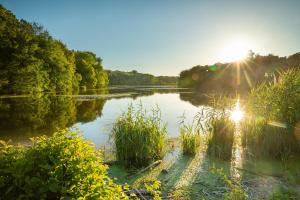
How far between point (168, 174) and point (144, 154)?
1.05m

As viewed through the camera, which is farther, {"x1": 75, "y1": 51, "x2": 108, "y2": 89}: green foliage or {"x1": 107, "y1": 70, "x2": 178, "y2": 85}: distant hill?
{"x1": 107, "y1": 70, "x2": 178, "y2": 85}: distant hill

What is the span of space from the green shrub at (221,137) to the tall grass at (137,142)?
5.33 ft

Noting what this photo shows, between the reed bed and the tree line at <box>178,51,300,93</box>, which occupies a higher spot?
the tree line at <box>178,51,300,93</box>

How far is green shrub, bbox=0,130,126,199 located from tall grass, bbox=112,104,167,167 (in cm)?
466

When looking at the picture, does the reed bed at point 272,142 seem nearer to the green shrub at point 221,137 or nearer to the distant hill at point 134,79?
the green shrub at point 221,137

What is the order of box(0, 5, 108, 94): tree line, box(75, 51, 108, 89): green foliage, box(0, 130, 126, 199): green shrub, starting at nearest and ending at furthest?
1. box(0, 130, 126, 199): green shrub
2. box(0, 5, 108, 94): tree line
3. box(75, 51, 108, 89): green foliage

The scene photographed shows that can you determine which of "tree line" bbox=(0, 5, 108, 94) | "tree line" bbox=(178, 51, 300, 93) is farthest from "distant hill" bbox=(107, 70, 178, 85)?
"tree line" bbox=(0, 5, 108, 94)

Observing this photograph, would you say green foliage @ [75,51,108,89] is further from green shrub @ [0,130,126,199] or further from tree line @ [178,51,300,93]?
green shrub @ [0,130,126,199]

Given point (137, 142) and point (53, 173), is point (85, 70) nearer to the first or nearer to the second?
point (137, 142)

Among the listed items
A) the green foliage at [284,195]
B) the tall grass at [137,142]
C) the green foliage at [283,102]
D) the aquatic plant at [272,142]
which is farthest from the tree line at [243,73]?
the green foliage at [284,195]

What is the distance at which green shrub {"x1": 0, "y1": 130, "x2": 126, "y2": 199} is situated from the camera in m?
2.30

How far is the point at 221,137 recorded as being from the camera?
26.0 ft

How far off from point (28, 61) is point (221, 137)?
35.4m

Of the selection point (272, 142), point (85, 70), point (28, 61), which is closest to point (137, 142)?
point (272, 142)
